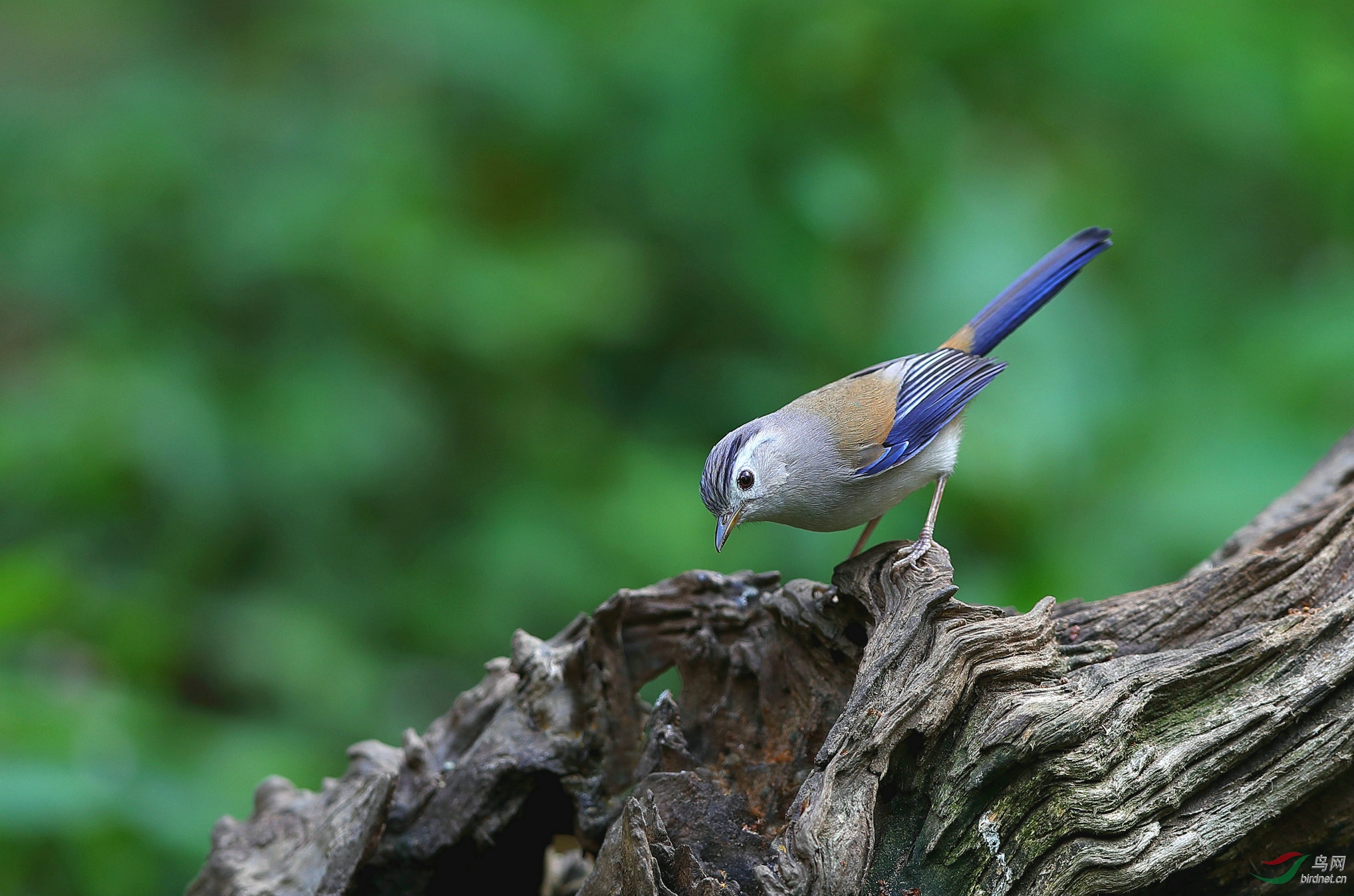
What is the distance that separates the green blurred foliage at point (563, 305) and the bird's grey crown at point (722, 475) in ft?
5.06

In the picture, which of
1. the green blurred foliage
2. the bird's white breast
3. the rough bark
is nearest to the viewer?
the rough bark

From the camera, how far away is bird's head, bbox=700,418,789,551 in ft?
12.9

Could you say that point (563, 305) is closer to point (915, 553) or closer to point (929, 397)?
point (929, 397)

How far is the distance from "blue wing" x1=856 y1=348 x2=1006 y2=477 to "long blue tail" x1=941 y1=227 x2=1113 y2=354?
12.8 inches

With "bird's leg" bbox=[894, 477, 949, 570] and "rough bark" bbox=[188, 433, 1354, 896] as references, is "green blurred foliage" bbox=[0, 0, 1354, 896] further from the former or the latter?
"rough bark" bbox=[188, 433, 1354, 896]

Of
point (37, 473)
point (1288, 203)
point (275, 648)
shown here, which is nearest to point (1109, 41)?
point (1288, 203)

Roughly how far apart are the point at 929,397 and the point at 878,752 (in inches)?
79.2

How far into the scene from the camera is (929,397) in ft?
14.4

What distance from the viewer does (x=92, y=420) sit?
5.86 meters

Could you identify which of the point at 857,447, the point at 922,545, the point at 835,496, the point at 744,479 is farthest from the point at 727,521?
the point at 922,545

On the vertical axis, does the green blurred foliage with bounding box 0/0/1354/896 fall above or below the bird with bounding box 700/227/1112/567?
above

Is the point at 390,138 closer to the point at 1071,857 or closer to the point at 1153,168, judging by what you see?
the point at 1153,168

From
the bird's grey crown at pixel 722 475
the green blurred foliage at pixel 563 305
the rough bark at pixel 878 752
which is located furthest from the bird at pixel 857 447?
the green blurred foliage at pixel 563 305

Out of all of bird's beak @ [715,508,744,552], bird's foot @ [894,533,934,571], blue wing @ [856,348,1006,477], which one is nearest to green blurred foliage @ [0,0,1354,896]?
blue wing @ [856,348,1006,477]
